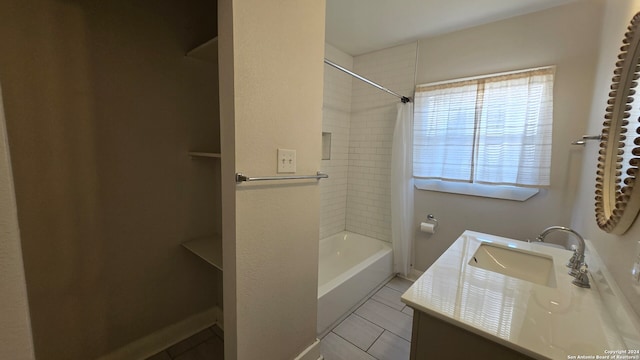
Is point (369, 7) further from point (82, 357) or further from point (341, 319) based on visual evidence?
point (82, 357)

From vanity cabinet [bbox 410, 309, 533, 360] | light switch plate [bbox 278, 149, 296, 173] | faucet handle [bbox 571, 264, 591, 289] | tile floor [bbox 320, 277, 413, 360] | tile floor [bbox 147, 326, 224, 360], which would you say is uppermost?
Answer: light switch plate [bbox 278, 149, 296, 173]

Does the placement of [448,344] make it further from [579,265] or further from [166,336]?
[166,336]

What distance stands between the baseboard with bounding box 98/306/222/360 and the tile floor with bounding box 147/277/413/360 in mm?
40

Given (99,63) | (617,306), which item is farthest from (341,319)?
(99,63)

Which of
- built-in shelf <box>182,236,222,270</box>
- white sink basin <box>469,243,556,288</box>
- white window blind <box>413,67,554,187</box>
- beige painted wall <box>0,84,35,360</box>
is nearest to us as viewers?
beige painted wall <box>0,84,35,360</box>

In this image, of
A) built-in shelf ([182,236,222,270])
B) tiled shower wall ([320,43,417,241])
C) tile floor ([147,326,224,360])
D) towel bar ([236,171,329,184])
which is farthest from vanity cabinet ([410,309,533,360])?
tiled shower wall ([320,43,417,241])

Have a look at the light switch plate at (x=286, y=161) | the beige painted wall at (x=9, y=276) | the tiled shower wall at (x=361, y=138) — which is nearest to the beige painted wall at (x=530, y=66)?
the tiled shower wall at (x=361, y=138)

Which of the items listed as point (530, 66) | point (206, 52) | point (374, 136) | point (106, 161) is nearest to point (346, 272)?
point (374, 136)

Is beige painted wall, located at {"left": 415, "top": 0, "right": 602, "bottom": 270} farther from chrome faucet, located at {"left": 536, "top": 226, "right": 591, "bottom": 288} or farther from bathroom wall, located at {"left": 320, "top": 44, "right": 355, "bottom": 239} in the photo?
chrome faucet, located at {"left": 536, "top": 226, "right": 591, "bottom": 288}

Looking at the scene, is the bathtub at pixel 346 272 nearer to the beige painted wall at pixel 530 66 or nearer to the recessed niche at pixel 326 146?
the beige painted wall at pixel 530 66

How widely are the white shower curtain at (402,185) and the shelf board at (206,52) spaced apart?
1.86m

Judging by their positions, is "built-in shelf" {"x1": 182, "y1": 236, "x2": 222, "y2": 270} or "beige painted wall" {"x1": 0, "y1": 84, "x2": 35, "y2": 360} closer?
"beige painted wall" {"x1": 0, "y1": 84, "x2": 35, "y2": 360}

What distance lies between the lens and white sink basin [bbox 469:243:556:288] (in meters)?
1.38

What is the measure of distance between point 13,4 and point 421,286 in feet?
7.35
